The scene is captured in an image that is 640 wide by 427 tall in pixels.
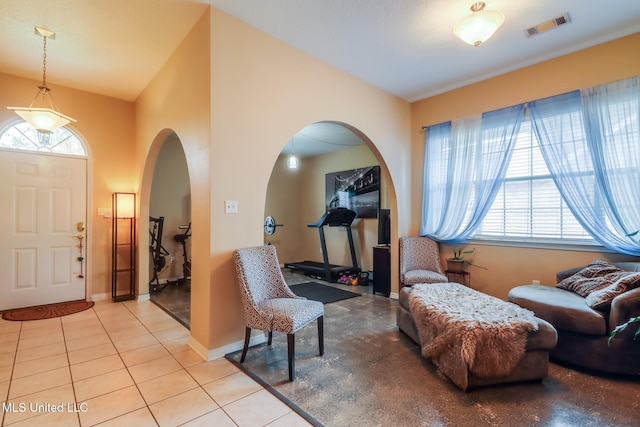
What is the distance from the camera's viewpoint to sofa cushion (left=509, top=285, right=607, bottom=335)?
90.0 inches

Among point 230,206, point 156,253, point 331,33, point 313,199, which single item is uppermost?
point 331,33

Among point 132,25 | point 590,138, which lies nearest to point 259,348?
point 132,25

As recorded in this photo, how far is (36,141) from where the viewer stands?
396cm

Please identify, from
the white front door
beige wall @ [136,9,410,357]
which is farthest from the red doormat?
beige wall @ [136,9,410,357]

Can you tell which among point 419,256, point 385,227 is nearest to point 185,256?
point 385,227

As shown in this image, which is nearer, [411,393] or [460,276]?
[411,393]

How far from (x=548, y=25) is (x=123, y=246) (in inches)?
237

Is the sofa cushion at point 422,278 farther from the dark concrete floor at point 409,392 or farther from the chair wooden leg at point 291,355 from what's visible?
the chair wooden leg at point 291,355

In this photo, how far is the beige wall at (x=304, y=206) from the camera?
6.55 metres

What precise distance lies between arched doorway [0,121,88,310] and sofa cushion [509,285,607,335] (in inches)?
222

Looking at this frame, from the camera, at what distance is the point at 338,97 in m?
3.66

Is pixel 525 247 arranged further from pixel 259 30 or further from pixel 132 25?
pixel 132 25

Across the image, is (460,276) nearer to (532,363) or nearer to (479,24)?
(532,363)

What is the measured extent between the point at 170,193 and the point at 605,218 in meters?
6.31
